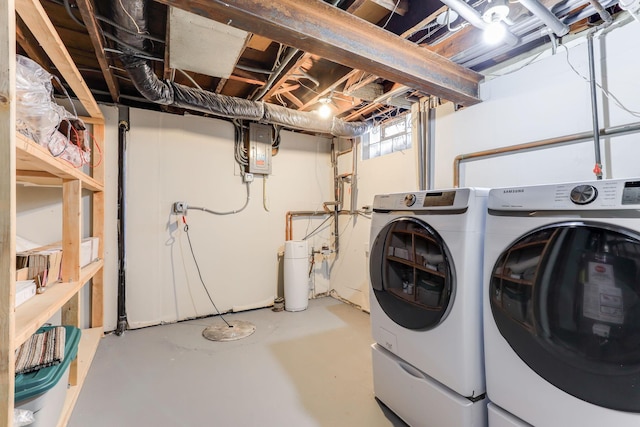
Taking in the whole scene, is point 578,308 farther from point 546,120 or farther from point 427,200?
point 546,120

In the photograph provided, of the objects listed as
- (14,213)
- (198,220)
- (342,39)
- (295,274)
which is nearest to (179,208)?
(198,220)

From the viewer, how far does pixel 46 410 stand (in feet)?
4.23

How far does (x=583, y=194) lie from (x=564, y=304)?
37cm

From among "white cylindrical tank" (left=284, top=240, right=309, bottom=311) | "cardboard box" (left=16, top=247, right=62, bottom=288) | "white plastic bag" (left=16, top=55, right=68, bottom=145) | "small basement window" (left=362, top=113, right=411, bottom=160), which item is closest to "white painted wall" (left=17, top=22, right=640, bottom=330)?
"small basement window" (left=362, top=113, right=411, bottom=160)

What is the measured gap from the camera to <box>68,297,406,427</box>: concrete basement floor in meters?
1.64

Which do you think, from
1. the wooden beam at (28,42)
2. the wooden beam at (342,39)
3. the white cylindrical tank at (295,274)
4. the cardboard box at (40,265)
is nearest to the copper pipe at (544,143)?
the wooden beam at (342,39)

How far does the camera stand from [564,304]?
3.18ft

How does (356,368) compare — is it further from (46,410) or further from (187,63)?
(187,63)

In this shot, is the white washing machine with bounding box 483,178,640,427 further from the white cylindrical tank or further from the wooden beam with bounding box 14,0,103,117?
the white cylindrical tank

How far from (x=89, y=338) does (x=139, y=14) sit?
252 cm

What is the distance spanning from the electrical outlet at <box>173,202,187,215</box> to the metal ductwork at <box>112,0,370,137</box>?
986 mm

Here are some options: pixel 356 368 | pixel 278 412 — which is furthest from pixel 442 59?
pixel 278 412

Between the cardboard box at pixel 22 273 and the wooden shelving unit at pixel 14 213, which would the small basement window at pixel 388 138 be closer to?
the wooden shelving unit at pixel 14 213

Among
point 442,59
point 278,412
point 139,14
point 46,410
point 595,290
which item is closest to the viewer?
point 595,290
